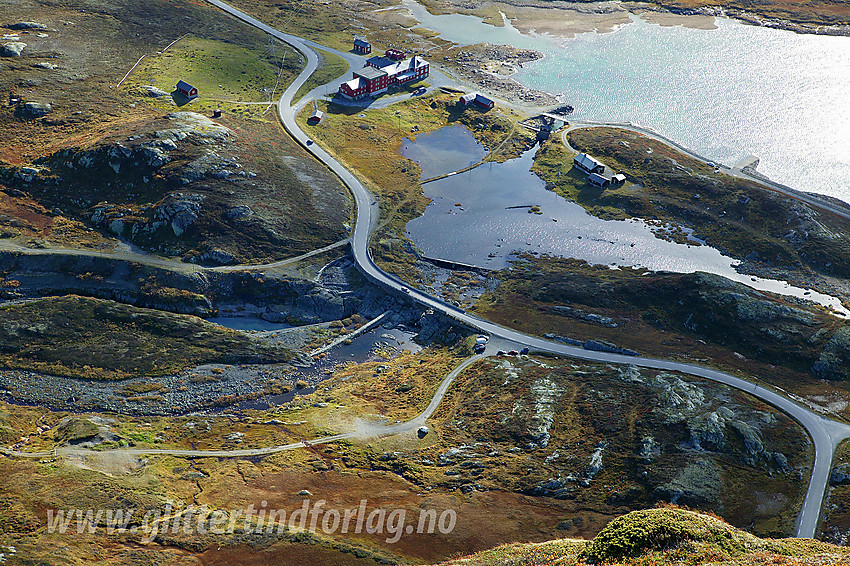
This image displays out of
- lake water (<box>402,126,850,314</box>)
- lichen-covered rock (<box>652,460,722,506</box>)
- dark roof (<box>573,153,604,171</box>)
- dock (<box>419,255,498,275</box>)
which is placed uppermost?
dark roof (<box>573,153,604,171</box>)

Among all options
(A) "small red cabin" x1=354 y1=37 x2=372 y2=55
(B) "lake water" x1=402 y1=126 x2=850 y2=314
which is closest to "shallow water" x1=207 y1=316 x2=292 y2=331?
(B) "lake water" x1=402 y1=126 x2=850 y2=314

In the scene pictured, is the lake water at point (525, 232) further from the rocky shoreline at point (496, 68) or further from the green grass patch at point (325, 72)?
the green grass patch at point (325, 72)

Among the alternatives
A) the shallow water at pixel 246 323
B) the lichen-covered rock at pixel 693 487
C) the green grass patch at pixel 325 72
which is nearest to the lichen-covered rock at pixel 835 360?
the lichen-covered rock at pixel 693 487

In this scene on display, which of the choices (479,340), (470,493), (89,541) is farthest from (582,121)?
(89,541)

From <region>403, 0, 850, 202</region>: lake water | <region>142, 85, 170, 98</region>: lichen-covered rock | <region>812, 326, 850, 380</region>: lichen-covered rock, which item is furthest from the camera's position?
<region>142, 85, 170, 98</region>: lichen-covered rock

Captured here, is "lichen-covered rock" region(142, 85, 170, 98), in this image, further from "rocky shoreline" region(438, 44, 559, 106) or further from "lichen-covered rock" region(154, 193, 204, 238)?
"rocky shoreline" region(438, 44, 559, 106)

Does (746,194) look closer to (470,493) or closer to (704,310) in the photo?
(704,310)

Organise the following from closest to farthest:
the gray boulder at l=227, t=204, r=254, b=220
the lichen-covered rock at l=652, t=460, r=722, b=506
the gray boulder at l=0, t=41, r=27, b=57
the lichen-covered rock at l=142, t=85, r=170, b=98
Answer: the lichen-covered rock at l=652, t=460, r=722, b=506
the gray boulder at l=227, t=204, r=254, b=220
the lichen-covered rock at l=142, t=85, r=170, b=98
the gray boulder at l=0, t=41, r=27, b=57
